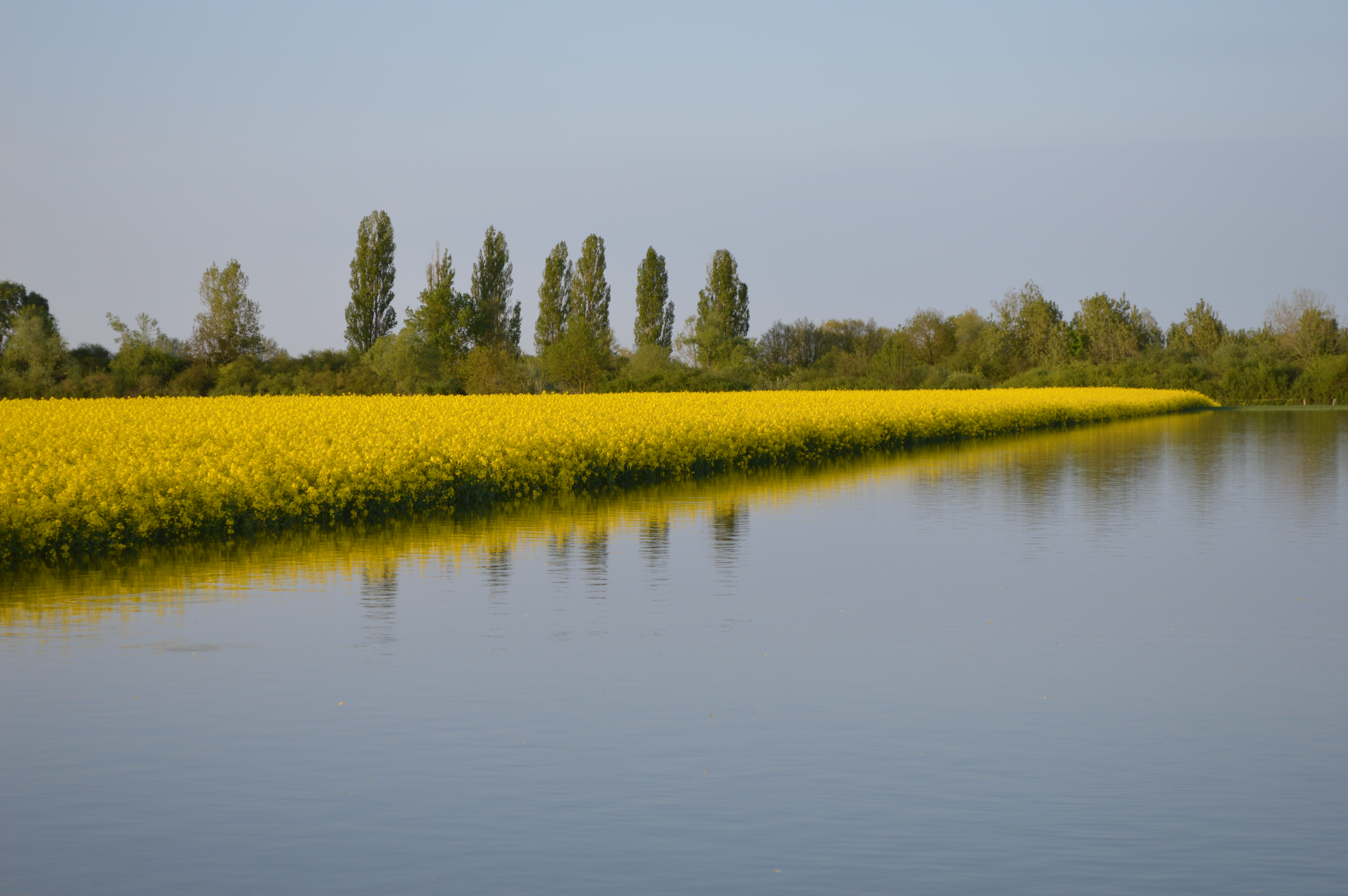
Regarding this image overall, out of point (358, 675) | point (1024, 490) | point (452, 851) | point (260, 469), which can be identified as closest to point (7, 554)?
point (260, 469)

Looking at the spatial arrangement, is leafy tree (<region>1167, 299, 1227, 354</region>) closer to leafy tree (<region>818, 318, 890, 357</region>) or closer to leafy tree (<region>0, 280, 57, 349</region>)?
leafy tree (<region>818, 318, 890, 357</region>)

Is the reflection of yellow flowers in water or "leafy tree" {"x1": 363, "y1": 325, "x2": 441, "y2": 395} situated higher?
"leafy tree" {"x1": 363, "y1": 325, "x2": 441, "y2": 395}

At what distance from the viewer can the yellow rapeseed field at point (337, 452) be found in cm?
1731

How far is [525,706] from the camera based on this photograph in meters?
9.15

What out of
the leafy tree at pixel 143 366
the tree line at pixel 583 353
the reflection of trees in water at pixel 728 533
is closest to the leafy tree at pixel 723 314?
the tree line at pixel 583 353

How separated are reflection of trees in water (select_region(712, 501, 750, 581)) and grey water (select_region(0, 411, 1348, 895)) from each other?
0.72ft

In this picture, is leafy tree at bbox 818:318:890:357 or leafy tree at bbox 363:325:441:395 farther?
leafy tree at bbox 818:318:890:357

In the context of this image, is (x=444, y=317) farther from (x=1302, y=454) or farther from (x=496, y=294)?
(x=1302, y=454)

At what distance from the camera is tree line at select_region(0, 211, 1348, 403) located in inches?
2813

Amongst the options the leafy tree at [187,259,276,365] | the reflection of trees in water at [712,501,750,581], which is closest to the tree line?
the leafy tree at [187,259,276,365]

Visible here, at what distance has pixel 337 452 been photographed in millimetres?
22516

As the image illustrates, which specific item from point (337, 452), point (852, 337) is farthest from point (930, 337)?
point (337, 452)

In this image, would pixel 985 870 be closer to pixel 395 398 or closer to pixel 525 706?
pixel 525 706

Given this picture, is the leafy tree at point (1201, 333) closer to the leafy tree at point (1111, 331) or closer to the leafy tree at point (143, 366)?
the leafy tree at point (1111, 331)
